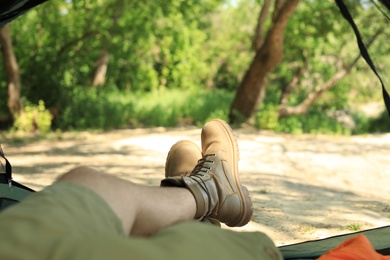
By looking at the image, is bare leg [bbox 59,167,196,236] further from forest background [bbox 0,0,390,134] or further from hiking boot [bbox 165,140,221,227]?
forest background [bbox 0,0,390,134]

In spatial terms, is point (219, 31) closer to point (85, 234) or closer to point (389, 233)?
point (389, 233)

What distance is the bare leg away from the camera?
1.27 metres

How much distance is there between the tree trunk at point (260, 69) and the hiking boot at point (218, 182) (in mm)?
5919

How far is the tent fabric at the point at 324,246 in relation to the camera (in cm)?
191

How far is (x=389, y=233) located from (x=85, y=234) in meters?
1.31

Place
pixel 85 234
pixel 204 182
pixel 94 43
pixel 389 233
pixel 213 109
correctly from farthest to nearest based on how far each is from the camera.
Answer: pixel 213 109, pixel 94 43, pixel 389 233, pixel 204 182, pixel 85 234

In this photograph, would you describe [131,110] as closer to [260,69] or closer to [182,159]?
[260,69]

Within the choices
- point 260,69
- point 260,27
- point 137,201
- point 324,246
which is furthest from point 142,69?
point 137,201

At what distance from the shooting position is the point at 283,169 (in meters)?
5.65

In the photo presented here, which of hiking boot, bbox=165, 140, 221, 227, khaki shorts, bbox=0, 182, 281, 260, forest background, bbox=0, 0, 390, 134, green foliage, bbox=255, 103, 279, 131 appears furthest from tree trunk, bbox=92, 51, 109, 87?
khaki shorts, bbox=0, 182, 281, 260

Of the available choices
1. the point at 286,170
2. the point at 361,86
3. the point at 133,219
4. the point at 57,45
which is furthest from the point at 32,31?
the point at 133,219

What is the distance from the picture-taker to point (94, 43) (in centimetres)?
953

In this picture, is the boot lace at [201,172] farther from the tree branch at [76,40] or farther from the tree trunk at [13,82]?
the tree branch at [76,40]

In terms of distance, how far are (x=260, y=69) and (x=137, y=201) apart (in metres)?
7.57
